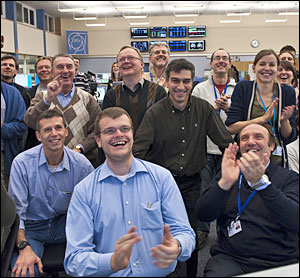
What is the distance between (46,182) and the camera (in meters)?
1.87

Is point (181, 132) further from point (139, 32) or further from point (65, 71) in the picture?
point (139, 32)

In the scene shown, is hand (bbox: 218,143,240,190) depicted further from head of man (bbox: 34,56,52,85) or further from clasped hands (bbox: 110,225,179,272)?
head of man (bbox: 34,56,52,85)

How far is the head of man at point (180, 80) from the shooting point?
197 centimetres

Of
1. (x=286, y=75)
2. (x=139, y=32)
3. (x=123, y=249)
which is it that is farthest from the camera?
(x=139, y=32)

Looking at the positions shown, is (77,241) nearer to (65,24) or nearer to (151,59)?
(151,59)

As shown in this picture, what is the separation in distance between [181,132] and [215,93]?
71 centimetres

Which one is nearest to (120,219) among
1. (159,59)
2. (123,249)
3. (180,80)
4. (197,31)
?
(123,249)

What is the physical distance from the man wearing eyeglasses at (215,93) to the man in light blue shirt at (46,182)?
863mm

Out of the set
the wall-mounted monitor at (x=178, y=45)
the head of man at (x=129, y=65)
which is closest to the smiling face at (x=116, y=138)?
the head of man at (x=129, y=65)

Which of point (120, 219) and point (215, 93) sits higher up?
point (215, 93)

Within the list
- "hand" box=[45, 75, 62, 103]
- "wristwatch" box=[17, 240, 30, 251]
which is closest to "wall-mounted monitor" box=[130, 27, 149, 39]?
"hand" box=[45, 75, 62, 103]

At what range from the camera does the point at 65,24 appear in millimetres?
11602

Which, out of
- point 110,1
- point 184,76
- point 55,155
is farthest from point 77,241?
point 184,76

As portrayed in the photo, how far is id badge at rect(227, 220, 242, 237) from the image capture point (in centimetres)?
157
